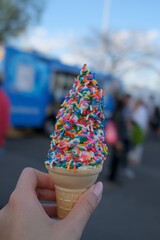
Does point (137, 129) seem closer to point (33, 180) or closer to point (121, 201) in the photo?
point (121, 201)

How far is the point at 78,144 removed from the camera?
4.35 feet

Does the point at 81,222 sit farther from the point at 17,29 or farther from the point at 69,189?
the point at 17,29

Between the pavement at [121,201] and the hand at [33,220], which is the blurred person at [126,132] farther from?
the hand at [33,220]

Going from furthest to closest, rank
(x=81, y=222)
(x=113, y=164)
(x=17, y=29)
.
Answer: (x=17, y=29) → (x=113, y=164) → (x=81, y=222)

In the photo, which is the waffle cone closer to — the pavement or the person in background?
the pavement

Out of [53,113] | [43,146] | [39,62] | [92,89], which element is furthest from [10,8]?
[92,89]

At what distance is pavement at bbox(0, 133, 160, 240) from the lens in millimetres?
3254

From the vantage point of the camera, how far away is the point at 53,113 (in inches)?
363

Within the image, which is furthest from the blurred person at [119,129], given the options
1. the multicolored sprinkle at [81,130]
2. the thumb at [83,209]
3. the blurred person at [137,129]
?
the thumb at [83,209]

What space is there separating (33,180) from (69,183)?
0.20 metres

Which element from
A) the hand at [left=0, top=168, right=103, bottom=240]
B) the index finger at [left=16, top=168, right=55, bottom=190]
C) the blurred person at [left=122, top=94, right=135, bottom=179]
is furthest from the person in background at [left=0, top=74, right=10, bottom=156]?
the hand at [left=0, top=168, right=103, bottom=240]

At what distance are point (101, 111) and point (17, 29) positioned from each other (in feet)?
53.2

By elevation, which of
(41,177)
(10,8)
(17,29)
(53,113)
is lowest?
(53,113)

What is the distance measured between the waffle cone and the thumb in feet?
0.20
